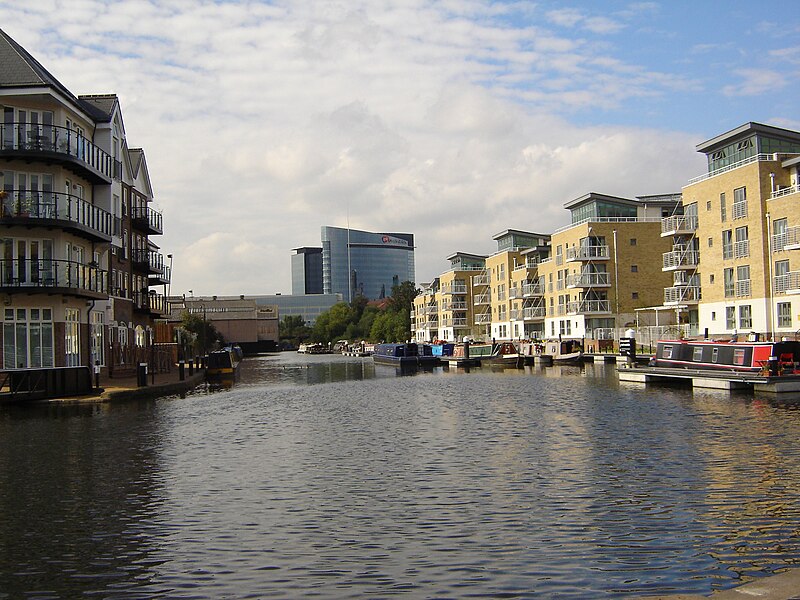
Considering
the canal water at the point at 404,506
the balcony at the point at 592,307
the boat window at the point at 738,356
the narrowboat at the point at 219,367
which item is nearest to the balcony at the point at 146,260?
the narrowboat at the point at 219,367

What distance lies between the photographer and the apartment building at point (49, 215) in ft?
118

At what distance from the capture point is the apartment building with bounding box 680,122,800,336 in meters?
49.2

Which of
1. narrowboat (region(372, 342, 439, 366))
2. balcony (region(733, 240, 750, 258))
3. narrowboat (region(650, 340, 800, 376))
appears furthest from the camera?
narrowboat (region(372, 342, 439, 366))

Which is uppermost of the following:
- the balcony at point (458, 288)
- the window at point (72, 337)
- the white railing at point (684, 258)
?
the balcony at point (458, 288)

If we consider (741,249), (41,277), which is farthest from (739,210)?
(41,277)

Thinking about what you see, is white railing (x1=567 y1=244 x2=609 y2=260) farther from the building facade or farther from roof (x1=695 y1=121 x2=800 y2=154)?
roof (x1=695 y1=121 x2=800 y2=154)

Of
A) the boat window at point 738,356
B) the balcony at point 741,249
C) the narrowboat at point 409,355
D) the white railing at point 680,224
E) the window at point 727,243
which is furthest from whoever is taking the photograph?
the narrowboat at point 409,355

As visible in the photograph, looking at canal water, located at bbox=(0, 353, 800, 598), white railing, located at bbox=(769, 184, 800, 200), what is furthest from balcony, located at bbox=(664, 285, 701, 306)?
canal water, located at bbox=(0, 353, 800, 598)

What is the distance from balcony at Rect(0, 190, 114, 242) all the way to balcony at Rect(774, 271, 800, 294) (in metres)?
38.0

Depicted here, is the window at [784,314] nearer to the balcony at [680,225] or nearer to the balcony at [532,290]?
the balcony at [680,225]

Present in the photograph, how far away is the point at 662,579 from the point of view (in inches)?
386

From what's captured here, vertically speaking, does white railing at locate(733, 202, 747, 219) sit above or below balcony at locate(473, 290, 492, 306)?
above

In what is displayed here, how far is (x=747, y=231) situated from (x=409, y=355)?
128 feet

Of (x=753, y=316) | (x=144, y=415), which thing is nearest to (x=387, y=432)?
(x=144, y=415)
